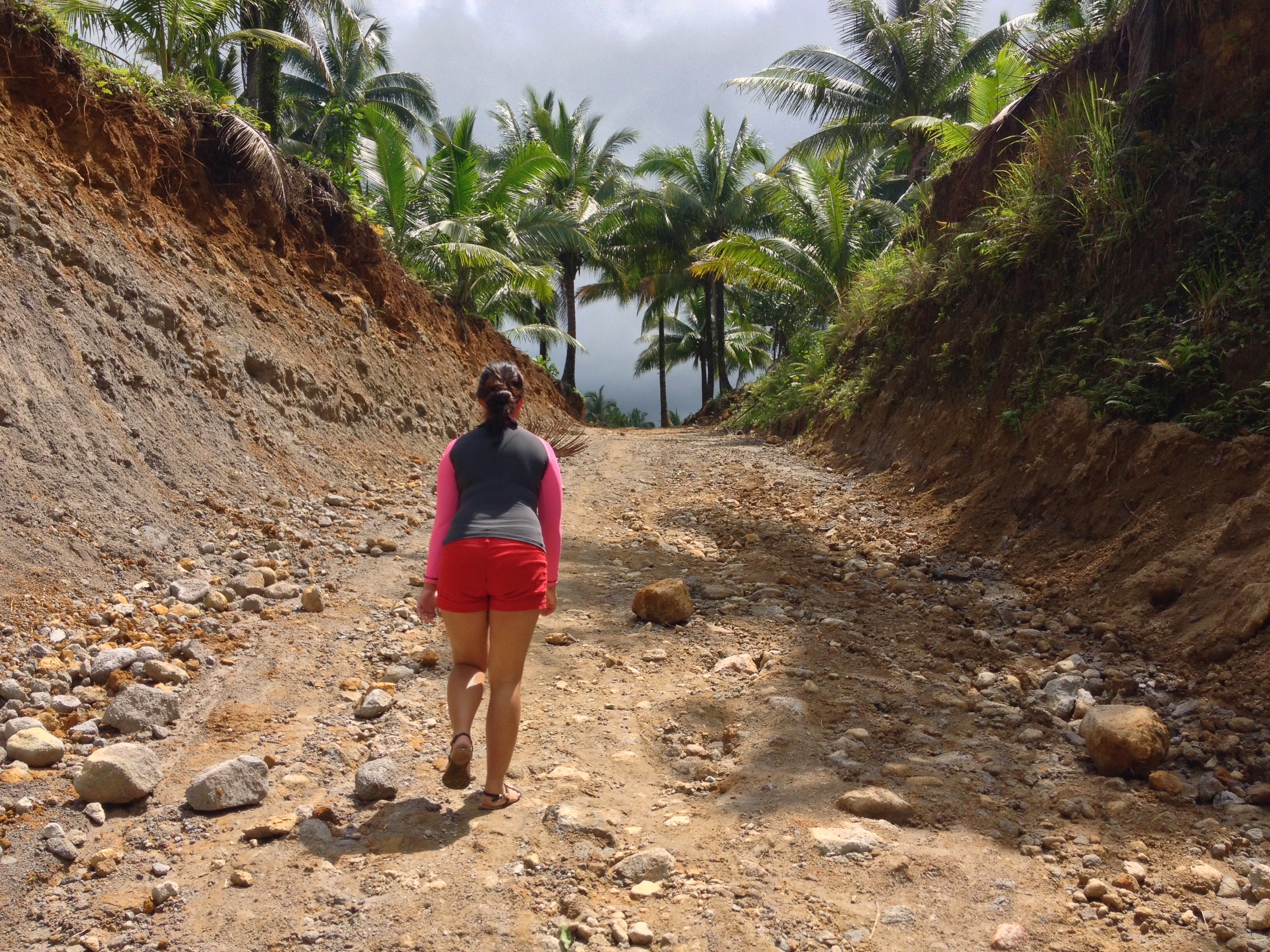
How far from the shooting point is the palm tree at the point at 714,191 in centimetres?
2611

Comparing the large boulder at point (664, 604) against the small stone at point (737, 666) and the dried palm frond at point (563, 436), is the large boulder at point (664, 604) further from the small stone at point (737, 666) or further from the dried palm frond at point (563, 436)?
the dried palm frond at point (563, 436)

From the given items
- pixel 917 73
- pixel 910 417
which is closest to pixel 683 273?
pixel 917 73

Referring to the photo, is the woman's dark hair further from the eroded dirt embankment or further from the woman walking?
the eroded dirt embankment

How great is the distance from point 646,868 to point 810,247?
666 inches

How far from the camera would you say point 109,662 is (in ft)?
11.9

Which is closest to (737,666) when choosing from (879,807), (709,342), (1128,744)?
(879,807)

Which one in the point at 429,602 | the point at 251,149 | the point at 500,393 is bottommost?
the point at 429,602

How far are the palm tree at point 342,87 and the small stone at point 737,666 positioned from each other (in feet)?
55.0

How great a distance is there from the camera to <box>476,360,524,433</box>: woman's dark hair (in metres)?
3.05

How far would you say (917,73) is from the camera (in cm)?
2012

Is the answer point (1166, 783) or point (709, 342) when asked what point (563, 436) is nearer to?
point (1166, 783)

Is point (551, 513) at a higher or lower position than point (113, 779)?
higher

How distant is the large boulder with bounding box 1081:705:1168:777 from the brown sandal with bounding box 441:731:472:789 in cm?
226

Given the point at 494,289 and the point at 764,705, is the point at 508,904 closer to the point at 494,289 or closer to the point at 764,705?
the point at 764,705
